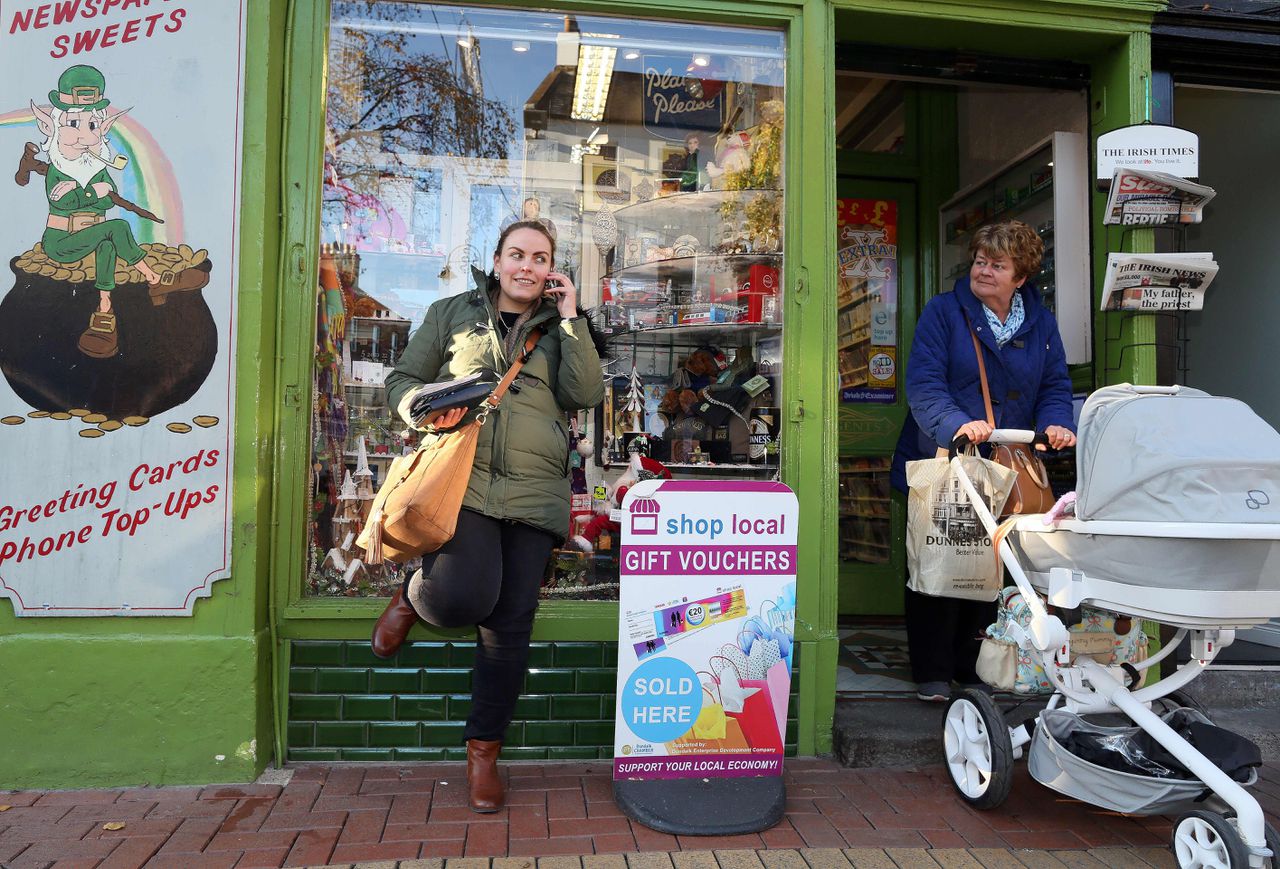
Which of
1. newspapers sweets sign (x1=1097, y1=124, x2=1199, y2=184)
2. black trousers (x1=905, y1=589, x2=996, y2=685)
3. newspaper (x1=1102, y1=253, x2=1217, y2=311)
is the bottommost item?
black trousers (x1=905, y1=589, x2=996, y2=685)

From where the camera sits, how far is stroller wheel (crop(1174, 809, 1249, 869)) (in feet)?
7.67

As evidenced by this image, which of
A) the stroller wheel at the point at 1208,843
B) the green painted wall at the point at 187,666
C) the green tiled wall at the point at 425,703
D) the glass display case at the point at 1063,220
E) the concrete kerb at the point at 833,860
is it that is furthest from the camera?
the glass display case at the point at 1063,220

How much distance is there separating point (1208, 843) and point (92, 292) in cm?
403

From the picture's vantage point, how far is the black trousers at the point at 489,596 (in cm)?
296

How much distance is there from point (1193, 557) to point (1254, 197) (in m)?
4.12

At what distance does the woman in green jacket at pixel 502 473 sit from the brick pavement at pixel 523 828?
27cm

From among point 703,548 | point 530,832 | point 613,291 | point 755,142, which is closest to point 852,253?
point 755,142

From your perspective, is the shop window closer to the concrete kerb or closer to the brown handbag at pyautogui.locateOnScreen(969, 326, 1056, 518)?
the brown handbag at pyautogui.locateOnScreen(969, 326, 1056, 518)

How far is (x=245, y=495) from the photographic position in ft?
11.0

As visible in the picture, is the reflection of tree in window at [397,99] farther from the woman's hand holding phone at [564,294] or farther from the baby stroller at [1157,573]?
the baby stroller at [1157,573]

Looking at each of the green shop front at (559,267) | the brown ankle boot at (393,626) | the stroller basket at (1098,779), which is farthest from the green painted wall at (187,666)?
the stroller basket at (1098,779)

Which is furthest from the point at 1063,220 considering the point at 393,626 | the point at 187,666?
the point at 187,666

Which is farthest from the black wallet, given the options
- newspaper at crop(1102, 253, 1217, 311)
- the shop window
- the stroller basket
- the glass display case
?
newspaper at crop(1102, 253, 1217, 311)

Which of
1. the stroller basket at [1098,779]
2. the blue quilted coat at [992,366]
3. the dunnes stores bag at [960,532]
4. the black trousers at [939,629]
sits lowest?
the stroller basket at [1098,779]
